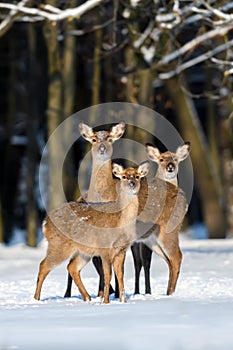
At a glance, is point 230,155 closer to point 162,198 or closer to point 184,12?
point 184,12

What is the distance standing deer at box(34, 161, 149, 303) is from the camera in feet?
37.2

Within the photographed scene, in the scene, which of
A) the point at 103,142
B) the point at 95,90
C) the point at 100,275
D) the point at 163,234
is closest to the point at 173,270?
the point at 163,234

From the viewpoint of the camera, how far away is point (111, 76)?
25859mm

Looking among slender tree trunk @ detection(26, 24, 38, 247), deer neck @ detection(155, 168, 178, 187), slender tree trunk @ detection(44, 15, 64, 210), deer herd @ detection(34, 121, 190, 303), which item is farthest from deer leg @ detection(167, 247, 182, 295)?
slender tree trunk @ detection(26, 24, 38, 247)

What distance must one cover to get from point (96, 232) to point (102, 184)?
1.65m

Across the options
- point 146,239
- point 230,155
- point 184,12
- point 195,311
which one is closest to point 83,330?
point 195,311

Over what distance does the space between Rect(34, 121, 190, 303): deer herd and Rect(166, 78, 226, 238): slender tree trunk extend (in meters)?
10.8

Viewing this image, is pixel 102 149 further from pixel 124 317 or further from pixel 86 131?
pixel 124 317

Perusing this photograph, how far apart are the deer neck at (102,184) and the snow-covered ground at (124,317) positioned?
3.79 ft

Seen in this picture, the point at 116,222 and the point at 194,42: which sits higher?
the point at 194,42

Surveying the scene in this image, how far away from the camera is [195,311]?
9.55m

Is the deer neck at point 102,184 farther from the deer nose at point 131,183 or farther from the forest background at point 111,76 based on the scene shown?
the forest background at point 111,76

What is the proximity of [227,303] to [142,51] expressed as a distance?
1162cm

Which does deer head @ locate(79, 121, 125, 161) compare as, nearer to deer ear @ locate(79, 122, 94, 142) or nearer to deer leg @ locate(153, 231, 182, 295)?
deer ear @ locate(79, 122, 94, 142)
